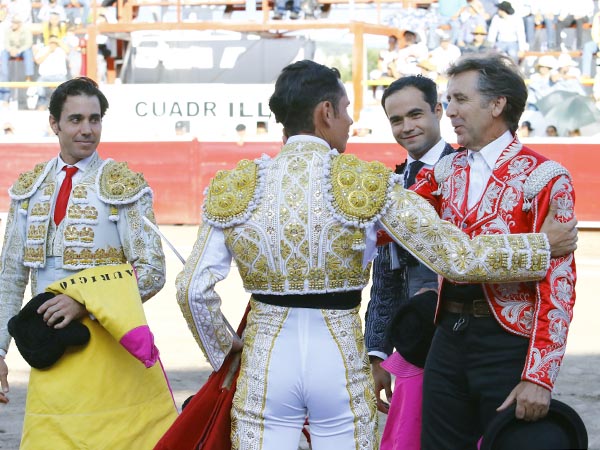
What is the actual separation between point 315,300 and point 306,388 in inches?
7.4

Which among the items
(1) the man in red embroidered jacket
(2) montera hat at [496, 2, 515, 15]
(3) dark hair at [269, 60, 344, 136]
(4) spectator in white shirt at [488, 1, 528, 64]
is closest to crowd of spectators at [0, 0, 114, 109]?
(4) spectator in white shirt at [488, 1, 528, 64]

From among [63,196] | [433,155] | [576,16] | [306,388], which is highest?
[576,16]

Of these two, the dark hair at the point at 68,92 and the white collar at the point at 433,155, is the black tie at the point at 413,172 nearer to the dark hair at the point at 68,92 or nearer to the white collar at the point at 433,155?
the white collar at the point at 433,155

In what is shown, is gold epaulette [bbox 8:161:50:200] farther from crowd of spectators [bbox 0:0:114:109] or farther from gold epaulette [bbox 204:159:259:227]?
crowd of spectators [bbox 0:0:114:109]

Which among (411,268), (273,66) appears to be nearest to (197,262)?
(411,268)

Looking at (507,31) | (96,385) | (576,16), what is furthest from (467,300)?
(576,16)

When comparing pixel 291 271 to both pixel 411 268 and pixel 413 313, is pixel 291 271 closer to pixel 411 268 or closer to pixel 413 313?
pixel 413 313

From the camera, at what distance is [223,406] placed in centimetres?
242

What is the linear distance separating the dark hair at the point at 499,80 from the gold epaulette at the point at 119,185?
101cm

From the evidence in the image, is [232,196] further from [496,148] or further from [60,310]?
[60,310]

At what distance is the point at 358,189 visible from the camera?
2295mm

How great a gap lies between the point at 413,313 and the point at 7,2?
14.8 meters

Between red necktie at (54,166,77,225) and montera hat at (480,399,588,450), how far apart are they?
1.43 metres

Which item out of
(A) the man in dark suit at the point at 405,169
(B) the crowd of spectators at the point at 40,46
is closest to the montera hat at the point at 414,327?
(A) the man in dark suit at the point at 405,169
